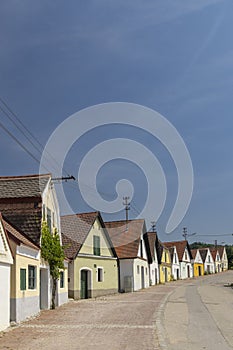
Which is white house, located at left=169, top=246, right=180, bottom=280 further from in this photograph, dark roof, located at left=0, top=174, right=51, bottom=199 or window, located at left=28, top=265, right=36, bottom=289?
window, located at left=28, top=265, right=36, bottom=289

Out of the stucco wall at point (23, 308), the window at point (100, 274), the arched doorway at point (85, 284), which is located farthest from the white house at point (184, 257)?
the stucco wall at point (23, 308)

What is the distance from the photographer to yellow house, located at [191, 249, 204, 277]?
85.1m

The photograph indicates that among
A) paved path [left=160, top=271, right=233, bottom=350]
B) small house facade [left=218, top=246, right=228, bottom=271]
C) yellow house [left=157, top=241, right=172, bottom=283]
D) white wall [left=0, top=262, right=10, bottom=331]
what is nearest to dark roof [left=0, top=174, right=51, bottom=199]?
white wall [left=0, top=262, right=10, bottom=331]

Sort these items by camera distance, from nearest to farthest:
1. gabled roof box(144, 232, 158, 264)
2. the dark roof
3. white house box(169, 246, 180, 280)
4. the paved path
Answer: the paved path → the dark roof → gabled roof box(144, 232, 158, 264) → white house box(169, 246, 180, 280)

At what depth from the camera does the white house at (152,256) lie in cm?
5178

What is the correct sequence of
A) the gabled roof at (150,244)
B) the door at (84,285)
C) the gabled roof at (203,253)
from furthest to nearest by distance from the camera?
1. the gabled roof at (203,253)
2. the gabled roof at (150,244)
3. the door at (84,285)

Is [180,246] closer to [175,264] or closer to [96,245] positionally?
[175,264]

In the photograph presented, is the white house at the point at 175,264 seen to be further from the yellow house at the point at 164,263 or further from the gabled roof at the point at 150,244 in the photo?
the gabled roof at the point at 150,244

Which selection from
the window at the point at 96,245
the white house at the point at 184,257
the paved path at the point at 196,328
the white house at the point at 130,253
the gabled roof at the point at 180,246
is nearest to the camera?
the paved path at the point at 196,328

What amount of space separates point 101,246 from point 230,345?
26078 mm

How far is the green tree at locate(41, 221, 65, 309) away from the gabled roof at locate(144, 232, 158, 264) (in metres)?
27.2

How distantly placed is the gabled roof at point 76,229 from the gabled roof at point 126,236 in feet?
23.4

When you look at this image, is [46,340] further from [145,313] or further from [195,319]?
[145,313]

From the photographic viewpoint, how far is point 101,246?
38.0 metres
